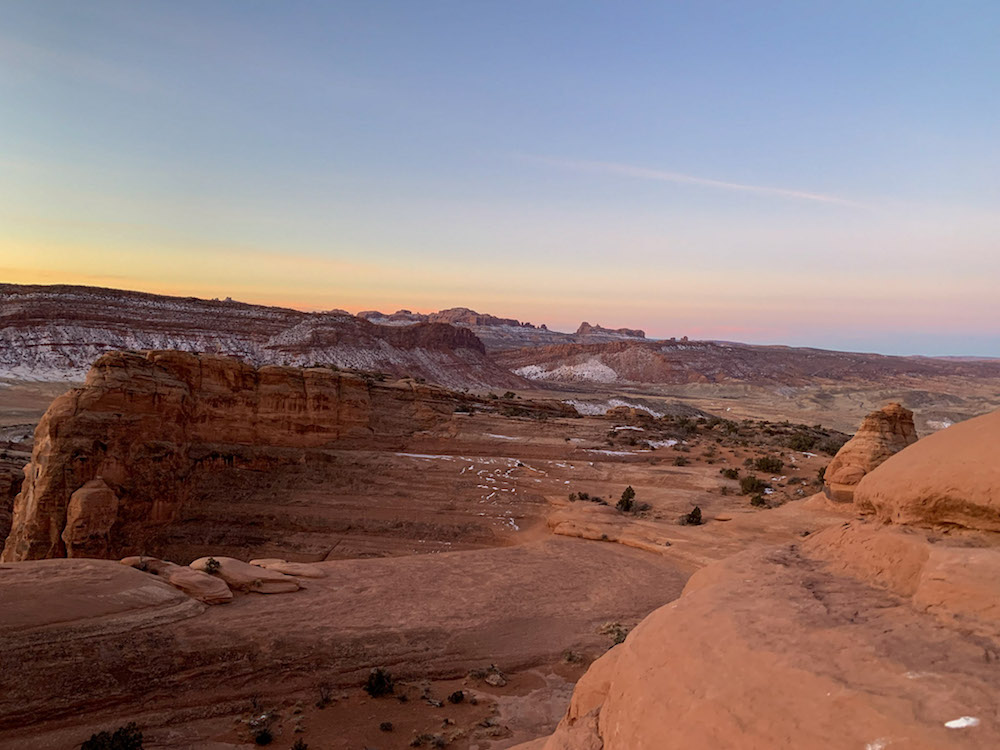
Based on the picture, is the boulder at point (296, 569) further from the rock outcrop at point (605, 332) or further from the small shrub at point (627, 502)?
the rock outcrop at point (605, 332)

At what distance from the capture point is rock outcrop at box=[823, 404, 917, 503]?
16.0 metres

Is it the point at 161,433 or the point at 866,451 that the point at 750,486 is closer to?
the point at 866,451


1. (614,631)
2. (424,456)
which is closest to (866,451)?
(614,631)

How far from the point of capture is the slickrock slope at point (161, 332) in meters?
48.8

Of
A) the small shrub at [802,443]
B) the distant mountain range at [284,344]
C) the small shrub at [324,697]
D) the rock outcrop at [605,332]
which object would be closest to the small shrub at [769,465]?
the small shrub at [802,443]

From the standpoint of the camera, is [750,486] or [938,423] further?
[938,423]

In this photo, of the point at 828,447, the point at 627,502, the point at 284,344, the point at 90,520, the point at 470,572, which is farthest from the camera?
the point at 284,344

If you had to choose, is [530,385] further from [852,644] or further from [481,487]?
[852,644]

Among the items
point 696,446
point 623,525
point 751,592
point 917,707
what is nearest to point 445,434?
point 623,525

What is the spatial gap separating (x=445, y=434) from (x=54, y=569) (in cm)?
1448

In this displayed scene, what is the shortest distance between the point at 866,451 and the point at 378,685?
13.6 meters

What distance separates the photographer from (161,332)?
51.0 meters

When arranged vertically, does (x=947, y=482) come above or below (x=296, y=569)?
above

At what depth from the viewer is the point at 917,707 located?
10.6 feet
